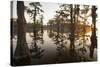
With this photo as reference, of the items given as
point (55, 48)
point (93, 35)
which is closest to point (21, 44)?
point (55, 48)

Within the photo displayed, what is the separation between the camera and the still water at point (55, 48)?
7.86 feet

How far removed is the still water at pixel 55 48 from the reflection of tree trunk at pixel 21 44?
0.16 ft

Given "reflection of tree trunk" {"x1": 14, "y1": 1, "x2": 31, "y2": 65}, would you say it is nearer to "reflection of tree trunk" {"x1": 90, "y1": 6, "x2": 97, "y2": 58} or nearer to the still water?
the still water

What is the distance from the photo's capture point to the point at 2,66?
226 centimetres

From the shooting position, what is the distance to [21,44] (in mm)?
2340

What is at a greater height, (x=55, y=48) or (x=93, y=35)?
(x=93, y=35)

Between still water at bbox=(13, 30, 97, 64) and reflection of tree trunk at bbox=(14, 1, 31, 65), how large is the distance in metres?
0.05

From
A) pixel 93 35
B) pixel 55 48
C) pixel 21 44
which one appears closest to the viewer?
pixel 21 44

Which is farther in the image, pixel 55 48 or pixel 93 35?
pixel 93 35

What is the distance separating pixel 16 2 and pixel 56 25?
58 cm

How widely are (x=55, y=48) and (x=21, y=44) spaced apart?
0.45 metres

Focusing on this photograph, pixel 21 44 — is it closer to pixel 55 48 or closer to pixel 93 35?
pixel 55 48

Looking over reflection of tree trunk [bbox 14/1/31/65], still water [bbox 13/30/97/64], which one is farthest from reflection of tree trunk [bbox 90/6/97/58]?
reflection of tree trunk [bbox 14/1/31/65]

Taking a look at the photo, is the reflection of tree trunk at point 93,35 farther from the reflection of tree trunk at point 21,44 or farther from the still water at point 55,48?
the reflection of tree trunk at point 21,44
